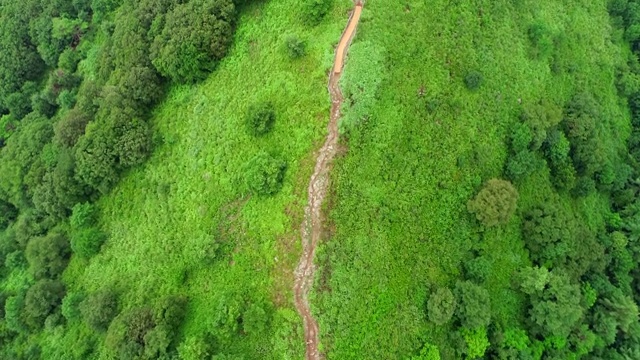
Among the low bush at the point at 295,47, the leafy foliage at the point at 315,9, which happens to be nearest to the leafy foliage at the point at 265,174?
the low bush at the point at 295,47

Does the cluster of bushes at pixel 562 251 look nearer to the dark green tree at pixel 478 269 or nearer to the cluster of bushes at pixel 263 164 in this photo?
the dark green tree at pixel 478 269

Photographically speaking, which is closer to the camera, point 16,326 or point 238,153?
point 238,153

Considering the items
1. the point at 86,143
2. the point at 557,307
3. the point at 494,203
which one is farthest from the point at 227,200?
the point at 557,307

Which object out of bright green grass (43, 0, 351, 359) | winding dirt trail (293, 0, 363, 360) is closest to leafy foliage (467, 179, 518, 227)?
winding dirt trail (293, 0, 363, 360)

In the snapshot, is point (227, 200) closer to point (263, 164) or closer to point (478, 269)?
point (263, 164)

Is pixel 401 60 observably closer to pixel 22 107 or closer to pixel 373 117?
pixel 373 117

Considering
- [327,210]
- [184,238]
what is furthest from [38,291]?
[327,210]
